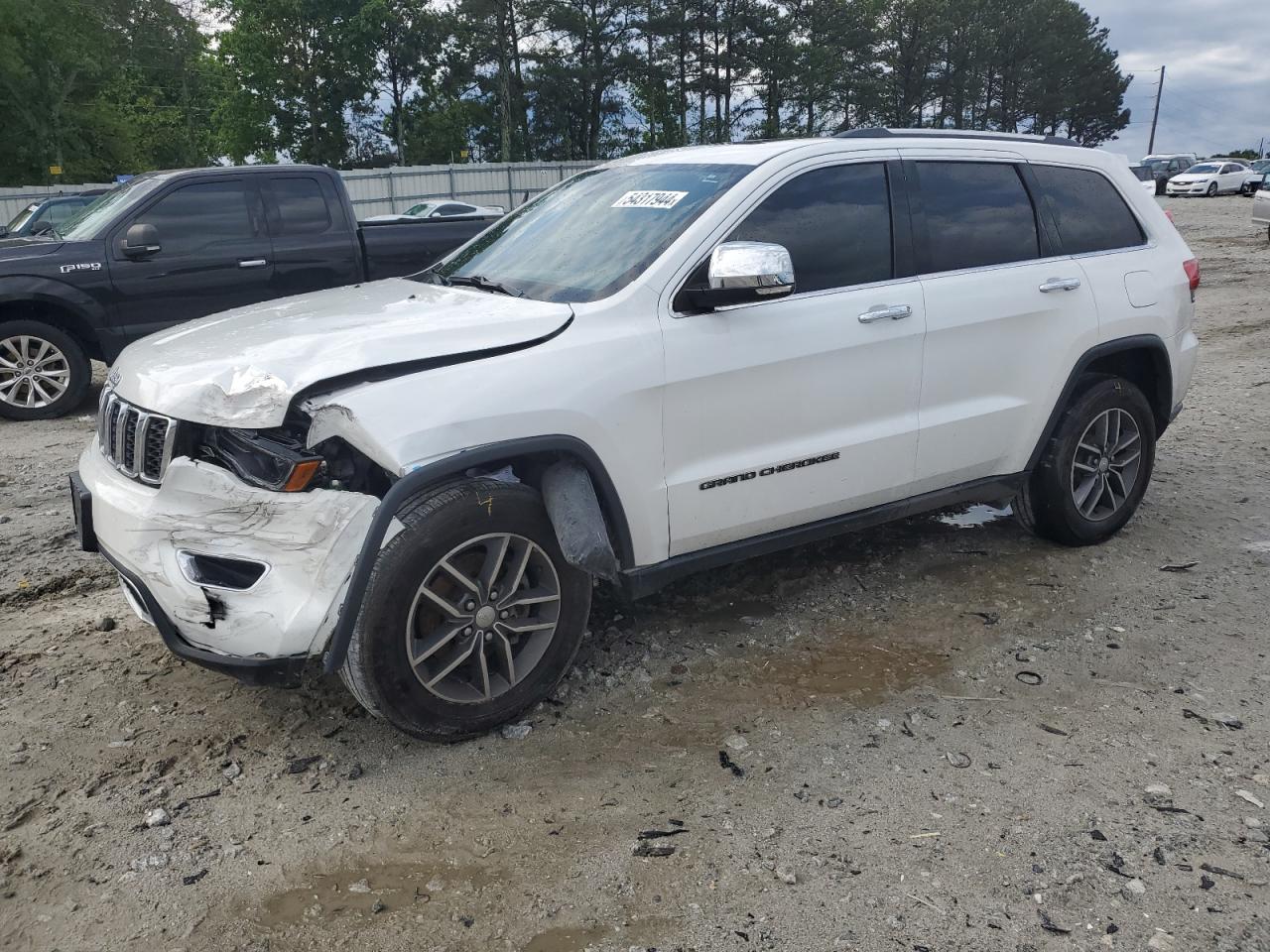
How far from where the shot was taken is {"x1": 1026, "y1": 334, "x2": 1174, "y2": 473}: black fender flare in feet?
14.9

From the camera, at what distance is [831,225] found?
3869 mm

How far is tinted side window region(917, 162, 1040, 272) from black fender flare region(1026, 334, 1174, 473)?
1.83 feet

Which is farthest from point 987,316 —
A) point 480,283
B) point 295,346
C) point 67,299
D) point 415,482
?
point 67,299

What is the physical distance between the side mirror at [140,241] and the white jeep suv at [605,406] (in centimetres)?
441

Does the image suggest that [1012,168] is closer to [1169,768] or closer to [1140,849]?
[1169,768]

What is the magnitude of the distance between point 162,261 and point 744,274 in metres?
6.33

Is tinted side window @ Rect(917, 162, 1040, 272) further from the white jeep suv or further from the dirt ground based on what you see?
the dirt ground

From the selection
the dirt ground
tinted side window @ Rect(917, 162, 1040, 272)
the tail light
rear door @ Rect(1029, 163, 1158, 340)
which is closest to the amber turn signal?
the dirt ground

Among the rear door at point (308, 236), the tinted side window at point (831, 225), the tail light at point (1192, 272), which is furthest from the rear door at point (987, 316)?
the rear door at point (308, 236)

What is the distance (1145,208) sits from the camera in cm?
493

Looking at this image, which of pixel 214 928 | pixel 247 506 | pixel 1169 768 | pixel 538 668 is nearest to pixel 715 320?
pixel 538 668

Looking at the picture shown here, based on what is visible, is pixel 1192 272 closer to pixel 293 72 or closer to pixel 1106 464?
pixel 1106 464

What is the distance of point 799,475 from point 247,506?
6.38ft

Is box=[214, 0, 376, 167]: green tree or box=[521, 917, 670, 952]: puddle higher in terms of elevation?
box=[214, 0, 376, 167]: green tree
